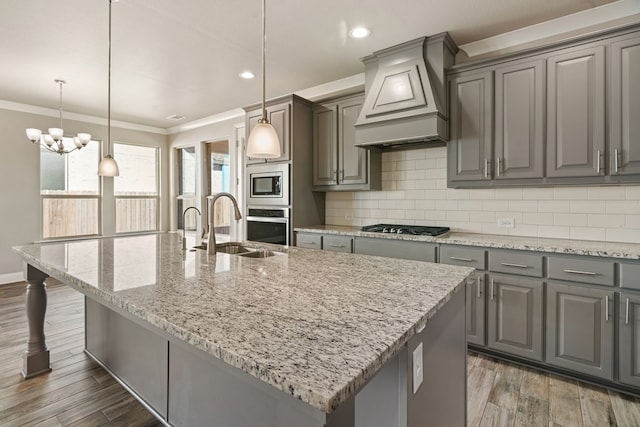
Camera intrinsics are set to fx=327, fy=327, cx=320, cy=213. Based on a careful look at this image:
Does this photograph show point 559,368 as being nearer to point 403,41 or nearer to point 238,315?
point 238,315

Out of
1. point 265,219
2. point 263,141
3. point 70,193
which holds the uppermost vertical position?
point 263,141

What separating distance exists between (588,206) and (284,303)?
2708mm

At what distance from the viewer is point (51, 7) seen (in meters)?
2.39

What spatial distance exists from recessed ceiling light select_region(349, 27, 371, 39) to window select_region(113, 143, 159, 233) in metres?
4.84

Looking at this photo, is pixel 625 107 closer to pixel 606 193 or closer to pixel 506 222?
pixel 606 193

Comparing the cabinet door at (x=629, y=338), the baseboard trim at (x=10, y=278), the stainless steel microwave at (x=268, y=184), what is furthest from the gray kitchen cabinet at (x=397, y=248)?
the baseboard trim at (x=10, y=278)

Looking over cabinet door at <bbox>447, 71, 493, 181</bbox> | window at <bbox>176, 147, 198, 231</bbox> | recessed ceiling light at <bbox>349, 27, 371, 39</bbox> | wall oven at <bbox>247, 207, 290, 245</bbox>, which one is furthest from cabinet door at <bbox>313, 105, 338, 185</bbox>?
window at <bbox>176, 147, 198, 231</bbox>

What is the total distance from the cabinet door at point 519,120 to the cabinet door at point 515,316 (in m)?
0.85

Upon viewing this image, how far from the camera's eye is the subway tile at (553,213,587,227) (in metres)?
2.59

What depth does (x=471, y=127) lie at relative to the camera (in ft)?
9.16

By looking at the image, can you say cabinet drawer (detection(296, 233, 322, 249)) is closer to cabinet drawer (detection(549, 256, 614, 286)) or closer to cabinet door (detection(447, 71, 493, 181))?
cabinet door (detection(447, 71, 493, 181))

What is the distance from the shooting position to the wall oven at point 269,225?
3809mm

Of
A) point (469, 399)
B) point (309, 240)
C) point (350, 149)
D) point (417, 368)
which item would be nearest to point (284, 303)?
point (417, 368)

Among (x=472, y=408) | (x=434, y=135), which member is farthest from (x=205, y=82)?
(x=472, y=408)
